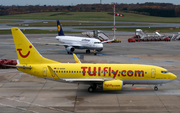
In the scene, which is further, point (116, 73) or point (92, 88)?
point (92, 88)

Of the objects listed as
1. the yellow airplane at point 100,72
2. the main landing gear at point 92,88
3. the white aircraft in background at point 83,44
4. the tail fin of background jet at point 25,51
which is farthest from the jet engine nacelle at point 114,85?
the white aircraft in background at point 83,44

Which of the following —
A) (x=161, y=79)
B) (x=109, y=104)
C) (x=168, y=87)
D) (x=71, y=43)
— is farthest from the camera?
(x=71, y=43)

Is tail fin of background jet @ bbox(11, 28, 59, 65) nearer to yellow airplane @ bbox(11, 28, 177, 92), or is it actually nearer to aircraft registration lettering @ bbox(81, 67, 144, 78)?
yellow airplane @ bbox(11, 28, 177, 92)

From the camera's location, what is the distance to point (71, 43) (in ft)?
202

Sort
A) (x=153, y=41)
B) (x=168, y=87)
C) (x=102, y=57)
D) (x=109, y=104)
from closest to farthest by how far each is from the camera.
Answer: (x=109, y=104), (x=168, y=87), (x=102, y=57), (x=153, y=41)

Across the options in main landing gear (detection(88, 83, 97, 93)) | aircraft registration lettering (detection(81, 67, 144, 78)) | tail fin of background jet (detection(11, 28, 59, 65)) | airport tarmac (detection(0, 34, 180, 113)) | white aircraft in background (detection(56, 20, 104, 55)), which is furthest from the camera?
white aircraft in background (detection(56, 20, 104, 55))

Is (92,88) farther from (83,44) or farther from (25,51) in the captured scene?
(83,44)

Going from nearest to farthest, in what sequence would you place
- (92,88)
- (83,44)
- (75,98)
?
1. (75,98)
2. (92,88)
3. (83,44)

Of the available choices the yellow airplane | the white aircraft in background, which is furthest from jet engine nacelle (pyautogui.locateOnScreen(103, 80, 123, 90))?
the white aircraft in background

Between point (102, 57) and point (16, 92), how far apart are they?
27.6 m

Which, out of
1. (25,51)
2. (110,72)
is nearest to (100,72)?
(110,72)

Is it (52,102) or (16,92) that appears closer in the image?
(52,102)

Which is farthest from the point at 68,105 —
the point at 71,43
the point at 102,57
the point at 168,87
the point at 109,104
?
the point at 71,43

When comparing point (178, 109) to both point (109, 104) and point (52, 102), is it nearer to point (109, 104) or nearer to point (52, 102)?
point (109, 104)
